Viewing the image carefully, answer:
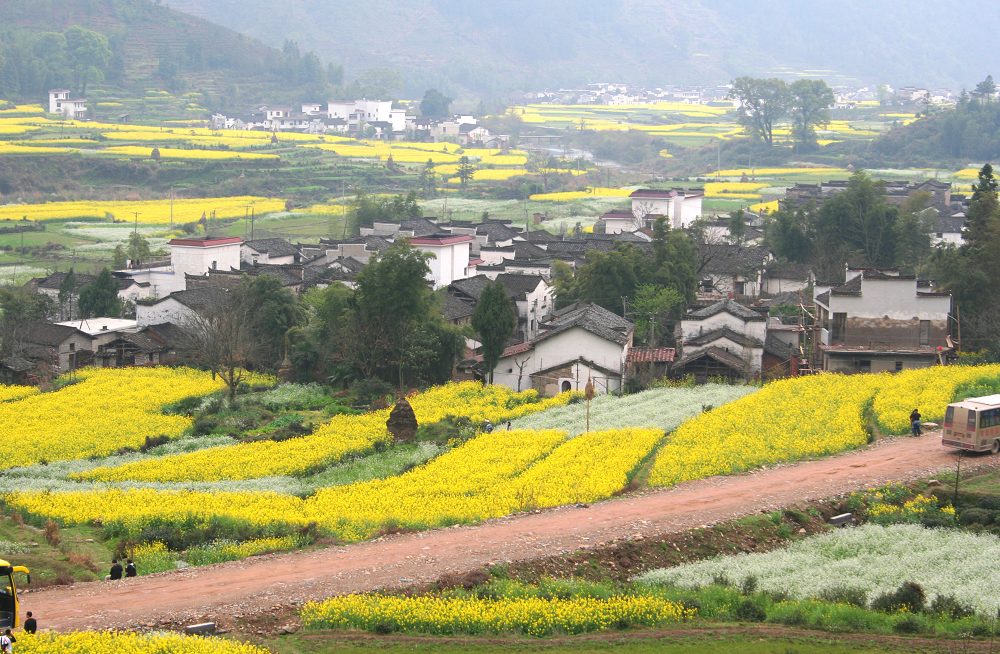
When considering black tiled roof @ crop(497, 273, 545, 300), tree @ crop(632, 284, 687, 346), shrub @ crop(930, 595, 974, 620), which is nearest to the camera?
shrub @ crop(930, 595, 974, 620)

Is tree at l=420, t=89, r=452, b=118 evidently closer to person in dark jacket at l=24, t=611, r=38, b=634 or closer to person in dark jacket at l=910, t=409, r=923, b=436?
person in dark jacket at l=910, t=409, r=923, b=436

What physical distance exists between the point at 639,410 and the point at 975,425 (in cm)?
→ 1092

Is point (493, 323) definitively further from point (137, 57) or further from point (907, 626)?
point (137, 57)

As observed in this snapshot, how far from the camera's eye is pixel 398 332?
4322cm

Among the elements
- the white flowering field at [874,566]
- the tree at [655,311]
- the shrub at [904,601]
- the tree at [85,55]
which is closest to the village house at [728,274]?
the tree at [655,311]

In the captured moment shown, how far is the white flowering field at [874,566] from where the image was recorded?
2027cm

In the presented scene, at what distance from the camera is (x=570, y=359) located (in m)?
43.0

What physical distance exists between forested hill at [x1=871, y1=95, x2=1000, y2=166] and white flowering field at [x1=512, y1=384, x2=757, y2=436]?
7757 centimetres

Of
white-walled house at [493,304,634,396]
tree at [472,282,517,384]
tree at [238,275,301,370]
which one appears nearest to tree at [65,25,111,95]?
tree at [238,275,301,370]

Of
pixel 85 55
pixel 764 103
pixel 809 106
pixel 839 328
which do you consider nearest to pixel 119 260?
pixel 839 328

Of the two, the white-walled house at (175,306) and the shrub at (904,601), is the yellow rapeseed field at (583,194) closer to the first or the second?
the white-walled house at (175,306)

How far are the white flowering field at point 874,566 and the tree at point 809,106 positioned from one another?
4146 inches

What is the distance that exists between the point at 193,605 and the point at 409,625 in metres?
3.11

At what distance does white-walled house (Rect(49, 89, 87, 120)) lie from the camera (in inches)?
5285
